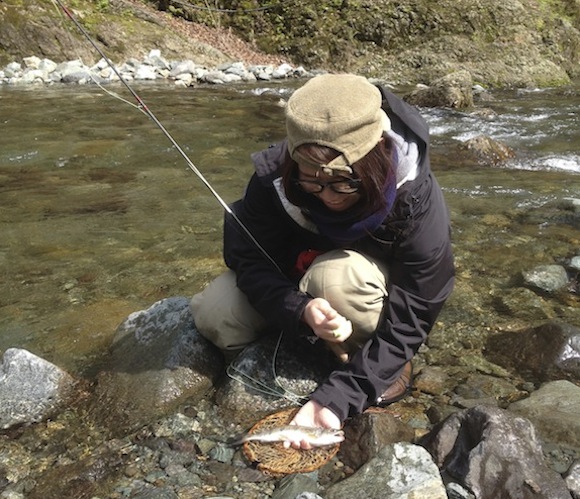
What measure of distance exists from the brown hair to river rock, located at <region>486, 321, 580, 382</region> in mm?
1519

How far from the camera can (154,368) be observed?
3045 mm

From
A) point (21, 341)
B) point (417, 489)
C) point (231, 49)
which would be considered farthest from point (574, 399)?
point (231, 49)

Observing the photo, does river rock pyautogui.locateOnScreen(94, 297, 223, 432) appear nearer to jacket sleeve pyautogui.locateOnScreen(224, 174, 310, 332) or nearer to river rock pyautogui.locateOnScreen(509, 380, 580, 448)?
jacket sleeve pyautogui.locateOnScreen(224, 174, 310, 332)

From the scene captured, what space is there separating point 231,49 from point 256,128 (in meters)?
9.96

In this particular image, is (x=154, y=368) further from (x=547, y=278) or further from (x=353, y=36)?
(x=353, y=36)

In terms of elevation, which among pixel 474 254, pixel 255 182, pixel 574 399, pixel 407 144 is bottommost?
pixel 474 254

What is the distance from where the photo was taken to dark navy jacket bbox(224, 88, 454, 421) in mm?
2438

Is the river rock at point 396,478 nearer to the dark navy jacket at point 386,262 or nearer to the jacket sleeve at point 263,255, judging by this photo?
the dark navy jacket at point 386,262

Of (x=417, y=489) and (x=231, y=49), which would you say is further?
(x=231, y=49)

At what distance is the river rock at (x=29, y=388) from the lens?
2834 millimetres

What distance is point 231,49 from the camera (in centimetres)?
1861

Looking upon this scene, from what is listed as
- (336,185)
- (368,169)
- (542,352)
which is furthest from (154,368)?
(542,352)

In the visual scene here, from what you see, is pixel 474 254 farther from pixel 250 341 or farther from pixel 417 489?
pixel 417 489

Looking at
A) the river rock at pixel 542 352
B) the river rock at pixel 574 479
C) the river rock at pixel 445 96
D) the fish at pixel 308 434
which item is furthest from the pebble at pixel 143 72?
the river rock at pixel 574 479
